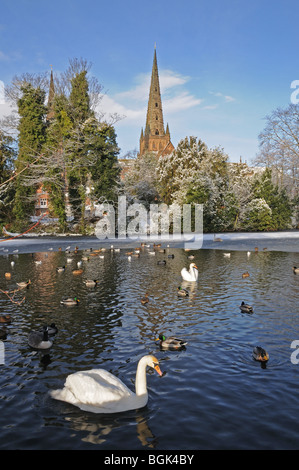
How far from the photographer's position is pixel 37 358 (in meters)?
9.68

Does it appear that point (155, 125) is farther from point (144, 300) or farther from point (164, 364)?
point (164, 364)

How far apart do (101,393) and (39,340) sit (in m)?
3.82

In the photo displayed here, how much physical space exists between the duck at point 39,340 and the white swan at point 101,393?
9.09ft

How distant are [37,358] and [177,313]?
18.7 ft

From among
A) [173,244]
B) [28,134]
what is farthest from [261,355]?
[28,134]

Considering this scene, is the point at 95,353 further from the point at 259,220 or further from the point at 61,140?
the point at 259,220

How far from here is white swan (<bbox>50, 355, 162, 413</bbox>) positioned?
7020 mm

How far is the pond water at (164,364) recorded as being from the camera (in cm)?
642

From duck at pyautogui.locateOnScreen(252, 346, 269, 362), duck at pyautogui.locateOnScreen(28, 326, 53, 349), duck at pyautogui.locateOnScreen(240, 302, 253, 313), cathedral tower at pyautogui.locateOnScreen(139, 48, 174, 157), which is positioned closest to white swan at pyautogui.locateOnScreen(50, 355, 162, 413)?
duck at pyautogui.locateOnScreen(28, 326, 53, 349)

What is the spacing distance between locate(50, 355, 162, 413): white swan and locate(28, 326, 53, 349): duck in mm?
2771

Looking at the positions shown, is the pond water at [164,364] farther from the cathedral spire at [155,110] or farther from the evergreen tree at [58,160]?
the cathedral spire at [155,110]

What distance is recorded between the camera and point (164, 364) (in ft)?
30.5

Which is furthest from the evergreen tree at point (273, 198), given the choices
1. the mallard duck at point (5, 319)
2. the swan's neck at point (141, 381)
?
the swan's neck at point (141, 381)
